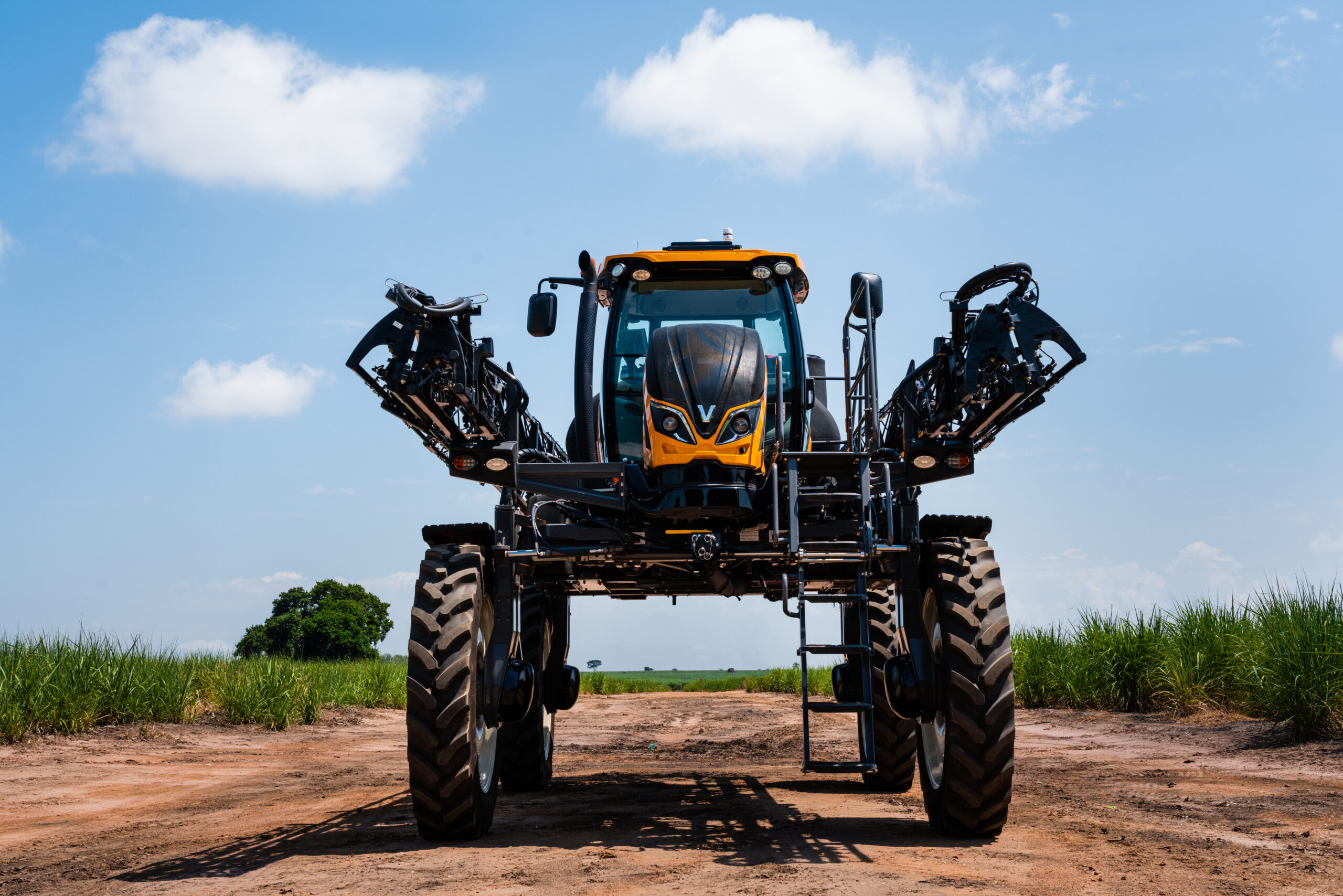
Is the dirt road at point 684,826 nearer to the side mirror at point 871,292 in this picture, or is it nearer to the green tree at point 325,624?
the side mirror at point 871,292

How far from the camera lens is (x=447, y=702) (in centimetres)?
555

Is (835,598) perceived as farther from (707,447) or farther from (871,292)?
(871,292)

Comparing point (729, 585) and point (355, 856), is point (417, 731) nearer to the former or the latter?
point (355, 856)

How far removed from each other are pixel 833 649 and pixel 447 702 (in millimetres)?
2085

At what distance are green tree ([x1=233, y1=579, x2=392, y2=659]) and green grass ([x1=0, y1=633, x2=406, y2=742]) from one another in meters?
25.4

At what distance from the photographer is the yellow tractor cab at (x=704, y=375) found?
603 cm

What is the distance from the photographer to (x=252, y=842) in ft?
20.2

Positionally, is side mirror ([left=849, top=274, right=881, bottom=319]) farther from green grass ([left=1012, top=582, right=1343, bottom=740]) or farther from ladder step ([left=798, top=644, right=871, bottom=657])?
green grass ([left=1012, top=582, right=1343, bottom=740])

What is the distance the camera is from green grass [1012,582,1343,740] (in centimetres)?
1020

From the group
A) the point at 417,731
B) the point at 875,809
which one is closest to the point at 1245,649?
the point at 875,809

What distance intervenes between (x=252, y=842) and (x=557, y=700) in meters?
2.48

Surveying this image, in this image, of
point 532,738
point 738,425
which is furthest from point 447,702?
point 532,738

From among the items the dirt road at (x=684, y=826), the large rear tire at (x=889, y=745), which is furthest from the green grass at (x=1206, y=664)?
the large rear tire at (x=889, y=745)

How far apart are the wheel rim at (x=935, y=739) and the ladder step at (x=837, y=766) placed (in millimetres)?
590
